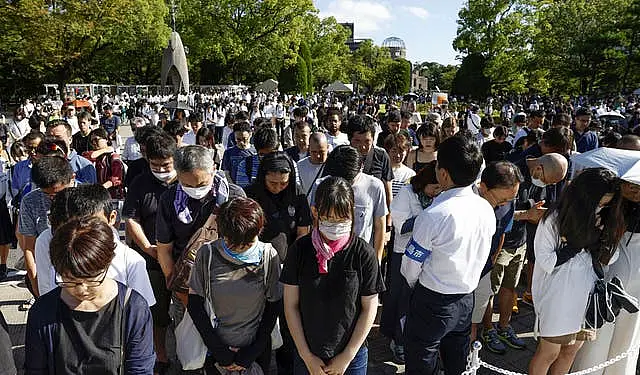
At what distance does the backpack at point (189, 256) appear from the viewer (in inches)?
115

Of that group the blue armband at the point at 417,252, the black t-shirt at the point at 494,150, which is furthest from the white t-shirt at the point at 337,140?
the blue armband at the point at 417,252

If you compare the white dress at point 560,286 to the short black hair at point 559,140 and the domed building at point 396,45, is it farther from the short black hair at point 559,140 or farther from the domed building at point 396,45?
the domed building at point 396,45

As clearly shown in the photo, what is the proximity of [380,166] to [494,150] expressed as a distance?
9.34 ft

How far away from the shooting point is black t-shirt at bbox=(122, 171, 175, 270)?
334cm

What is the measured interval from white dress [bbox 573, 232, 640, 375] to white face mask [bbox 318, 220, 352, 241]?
71.9 inches

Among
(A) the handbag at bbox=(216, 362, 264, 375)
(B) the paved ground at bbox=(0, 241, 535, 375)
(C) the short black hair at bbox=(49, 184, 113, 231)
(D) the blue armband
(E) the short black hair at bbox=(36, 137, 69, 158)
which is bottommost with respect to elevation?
(B) the paved ground at bbox=(0, 241, 535, 375)

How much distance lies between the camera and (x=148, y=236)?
342 cm

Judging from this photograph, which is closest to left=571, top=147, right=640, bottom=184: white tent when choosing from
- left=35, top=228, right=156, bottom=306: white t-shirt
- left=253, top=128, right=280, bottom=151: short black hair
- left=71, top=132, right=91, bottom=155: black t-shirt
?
left=253, top=128, right=280, bottom=151: short black hair

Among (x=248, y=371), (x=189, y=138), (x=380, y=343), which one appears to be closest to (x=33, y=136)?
(x=189, y=138)

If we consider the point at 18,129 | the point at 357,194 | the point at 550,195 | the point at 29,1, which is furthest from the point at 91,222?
the point at 29,1

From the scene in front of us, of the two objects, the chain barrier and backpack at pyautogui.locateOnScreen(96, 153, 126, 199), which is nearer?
the chain barrier

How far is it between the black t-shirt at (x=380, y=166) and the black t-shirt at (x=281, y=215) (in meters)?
1.18

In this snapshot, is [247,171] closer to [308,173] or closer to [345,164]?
[308,173]

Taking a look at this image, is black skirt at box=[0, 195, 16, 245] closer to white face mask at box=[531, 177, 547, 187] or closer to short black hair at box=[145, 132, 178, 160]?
short black hair at box=[145, 132, 178, 160]
